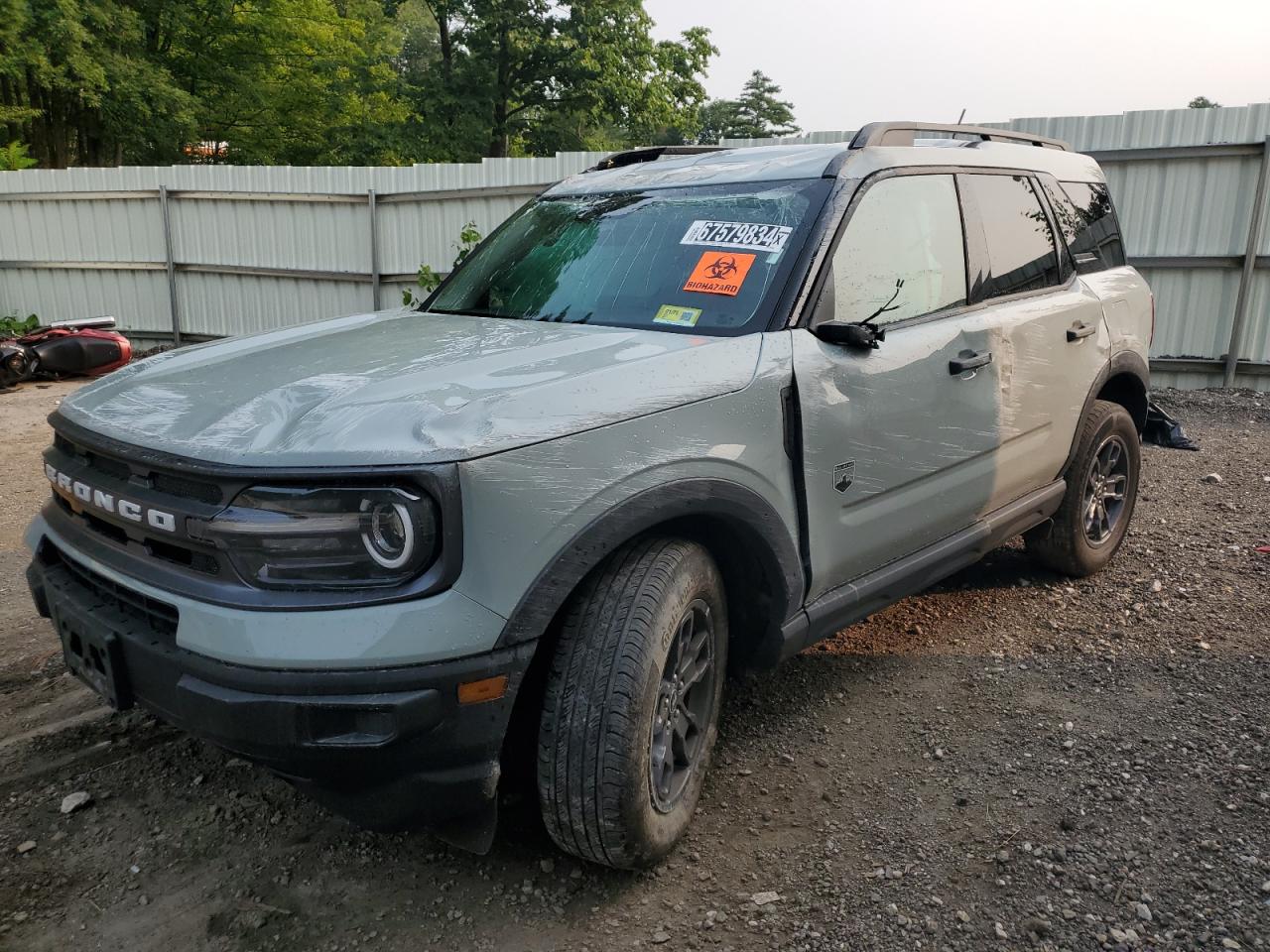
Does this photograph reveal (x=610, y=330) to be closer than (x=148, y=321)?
Yes

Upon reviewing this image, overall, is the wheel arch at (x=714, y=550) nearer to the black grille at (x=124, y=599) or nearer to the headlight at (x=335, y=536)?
the headlight at (x=335, y=536)

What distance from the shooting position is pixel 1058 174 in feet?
14.0

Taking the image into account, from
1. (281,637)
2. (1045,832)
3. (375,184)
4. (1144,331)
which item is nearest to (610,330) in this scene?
(281,637)

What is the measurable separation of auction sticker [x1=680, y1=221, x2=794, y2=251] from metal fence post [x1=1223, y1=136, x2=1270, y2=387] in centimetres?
726

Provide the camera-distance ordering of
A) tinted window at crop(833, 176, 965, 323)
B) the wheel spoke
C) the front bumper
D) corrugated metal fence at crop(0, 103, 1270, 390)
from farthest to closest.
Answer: corrugated metal fence at crop(0, 103, 1270, 390) < tinted window at crop(833, 176, 965, 323) < the wheel spoke < the front bumper

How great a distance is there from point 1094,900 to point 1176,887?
0.78ft

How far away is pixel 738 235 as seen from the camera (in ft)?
10.0

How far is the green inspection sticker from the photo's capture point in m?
2.89

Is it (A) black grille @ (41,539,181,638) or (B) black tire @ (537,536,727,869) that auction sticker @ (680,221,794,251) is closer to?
(B) black tire @ (537,536,727,869)

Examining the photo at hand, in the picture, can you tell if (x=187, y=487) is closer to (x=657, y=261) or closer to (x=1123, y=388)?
(x=657, y=261)

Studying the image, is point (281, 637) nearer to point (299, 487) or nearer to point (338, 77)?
point (299, 487)

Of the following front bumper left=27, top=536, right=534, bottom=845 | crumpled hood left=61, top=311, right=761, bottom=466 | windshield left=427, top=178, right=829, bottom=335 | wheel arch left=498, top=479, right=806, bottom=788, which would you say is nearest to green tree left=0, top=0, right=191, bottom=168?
windshield left=427, top=178, right=829, bottom=335

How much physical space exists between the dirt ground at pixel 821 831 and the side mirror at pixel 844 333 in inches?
53.2

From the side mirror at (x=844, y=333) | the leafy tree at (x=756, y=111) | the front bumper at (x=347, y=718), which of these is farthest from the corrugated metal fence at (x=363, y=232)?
the leafy tree at (x=756, y=111)
